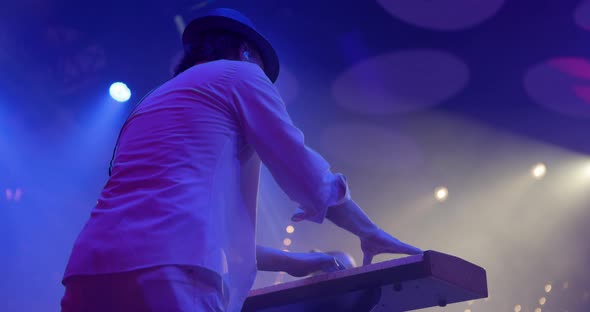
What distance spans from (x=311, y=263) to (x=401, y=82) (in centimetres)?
576

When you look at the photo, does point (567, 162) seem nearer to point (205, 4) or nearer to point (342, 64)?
point (342, 64)

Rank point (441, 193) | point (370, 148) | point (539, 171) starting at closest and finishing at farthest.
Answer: point (370, 148)
point (539, 171)
point (441, 193)

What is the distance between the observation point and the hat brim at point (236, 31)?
1683 millimetres

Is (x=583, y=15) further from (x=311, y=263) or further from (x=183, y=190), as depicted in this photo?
(x=183, y=190)

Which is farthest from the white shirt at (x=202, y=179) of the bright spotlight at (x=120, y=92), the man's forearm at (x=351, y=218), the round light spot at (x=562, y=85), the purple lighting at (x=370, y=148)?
the purple lighting at (x=370, y=148)

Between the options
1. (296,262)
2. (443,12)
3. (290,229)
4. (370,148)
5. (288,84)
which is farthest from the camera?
(290,229)

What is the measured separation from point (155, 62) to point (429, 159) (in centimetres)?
523

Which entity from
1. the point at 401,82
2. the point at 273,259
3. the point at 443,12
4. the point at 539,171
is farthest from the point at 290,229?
the point at 273,259

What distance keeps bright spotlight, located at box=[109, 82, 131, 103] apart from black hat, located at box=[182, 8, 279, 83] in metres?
5.29

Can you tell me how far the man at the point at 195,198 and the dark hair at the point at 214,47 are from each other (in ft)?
0.82

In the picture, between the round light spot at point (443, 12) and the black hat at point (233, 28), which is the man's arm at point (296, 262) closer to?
the black hat at point (233, 28)

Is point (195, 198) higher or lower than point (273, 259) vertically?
higher

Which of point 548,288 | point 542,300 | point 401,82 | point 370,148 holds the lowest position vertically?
point 542,300

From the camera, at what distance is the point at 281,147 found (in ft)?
4.04
